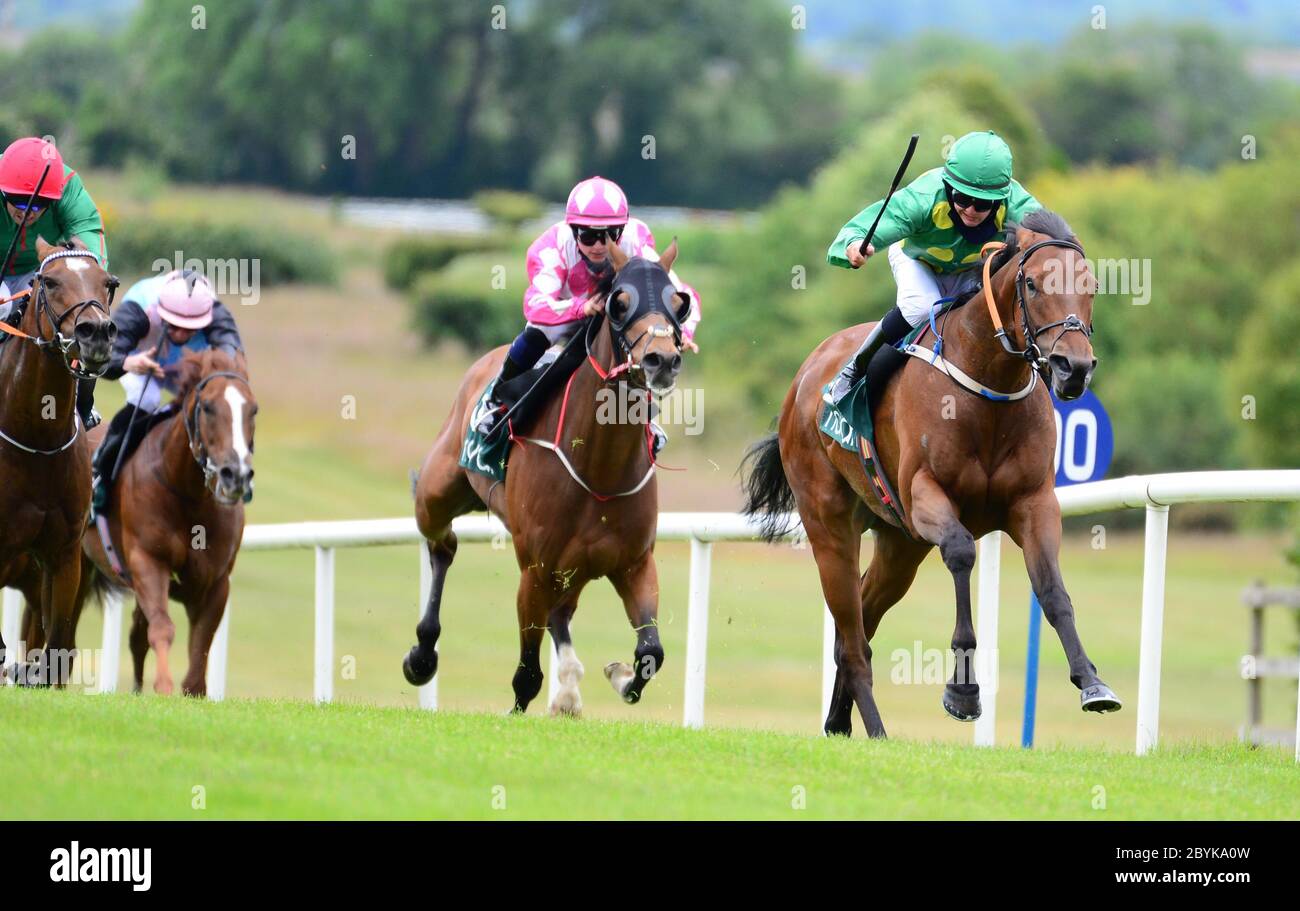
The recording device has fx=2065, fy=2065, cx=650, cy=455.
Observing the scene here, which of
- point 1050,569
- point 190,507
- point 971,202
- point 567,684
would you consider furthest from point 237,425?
point 1050,569

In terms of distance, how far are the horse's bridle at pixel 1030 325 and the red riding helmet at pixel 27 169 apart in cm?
405

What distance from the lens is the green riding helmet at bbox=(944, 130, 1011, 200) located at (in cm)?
795

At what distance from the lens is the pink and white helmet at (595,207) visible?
28.6 ft

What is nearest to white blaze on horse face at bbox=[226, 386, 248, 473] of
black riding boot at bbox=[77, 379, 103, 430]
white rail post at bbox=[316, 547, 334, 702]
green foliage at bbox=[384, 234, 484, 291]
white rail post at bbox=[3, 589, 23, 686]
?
black riding boot at bbox=[77, 379, 103, 430]

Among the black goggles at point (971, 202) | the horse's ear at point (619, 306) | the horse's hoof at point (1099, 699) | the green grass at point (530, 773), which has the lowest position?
the green grass at point (530, 773)

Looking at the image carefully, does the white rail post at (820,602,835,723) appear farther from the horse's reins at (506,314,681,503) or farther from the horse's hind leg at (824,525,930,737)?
the horse's reins at (506,314,681,503)

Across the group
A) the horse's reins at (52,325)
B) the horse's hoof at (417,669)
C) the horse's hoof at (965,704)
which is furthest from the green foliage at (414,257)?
the horse's hoof at (965,704)

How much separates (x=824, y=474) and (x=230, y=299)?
49.9 metres

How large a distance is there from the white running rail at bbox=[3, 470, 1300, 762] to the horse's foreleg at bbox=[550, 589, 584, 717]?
0.61 m

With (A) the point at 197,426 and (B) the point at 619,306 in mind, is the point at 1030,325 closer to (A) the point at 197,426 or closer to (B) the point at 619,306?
(B) the point at 619,306

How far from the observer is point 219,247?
5862cm

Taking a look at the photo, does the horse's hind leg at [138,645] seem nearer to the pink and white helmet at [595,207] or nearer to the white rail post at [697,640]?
the white rail post at [697,640]

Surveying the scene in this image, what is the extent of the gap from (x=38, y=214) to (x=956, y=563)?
4.39m
